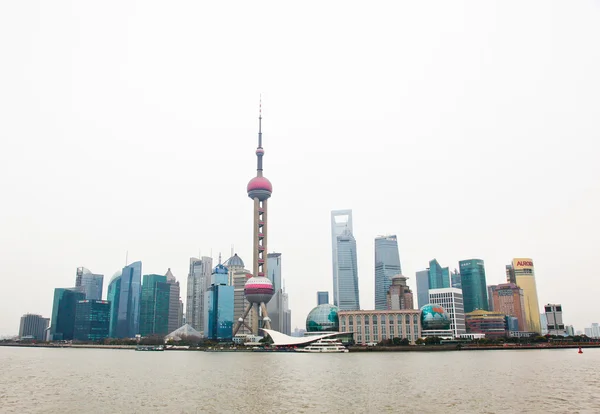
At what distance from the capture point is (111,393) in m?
65.2

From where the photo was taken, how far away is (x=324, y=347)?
581ft

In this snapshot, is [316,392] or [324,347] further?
[324,347]

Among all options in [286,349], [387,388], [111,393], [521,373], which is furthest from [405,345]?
[111,393]

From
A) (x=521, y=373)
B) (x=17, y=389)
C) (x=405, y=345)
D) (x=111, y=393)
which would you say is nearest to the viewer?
(x=111, y=393)

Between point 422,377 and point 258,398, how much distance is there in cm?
3075

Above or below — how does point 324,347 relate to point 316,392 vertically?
above

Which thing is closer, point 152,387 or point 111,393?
point 111,393

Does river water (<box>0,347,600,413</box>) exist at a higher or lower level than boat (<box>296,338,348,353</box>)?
lower

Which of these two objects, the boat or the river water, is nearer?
the river water

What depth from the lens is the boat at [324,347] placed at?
174 m

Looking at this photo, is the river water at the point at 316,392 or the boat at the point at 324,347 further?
the boat at the point at 324,347

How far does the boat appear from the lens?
17438 centimetres

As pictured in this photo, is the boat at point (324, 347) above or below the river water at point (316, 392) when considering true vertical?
above

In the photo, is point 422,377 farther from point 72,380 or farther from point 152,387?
point 72,380
